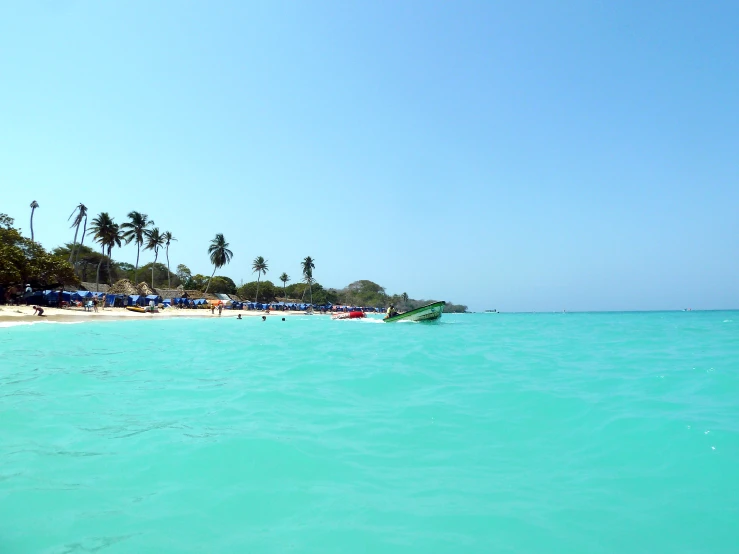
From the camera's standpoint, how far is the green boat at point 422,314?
3962cm

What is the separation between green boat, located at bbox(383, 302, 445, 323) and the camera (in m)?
39.6

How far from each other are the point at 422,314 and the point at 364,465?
36.1m

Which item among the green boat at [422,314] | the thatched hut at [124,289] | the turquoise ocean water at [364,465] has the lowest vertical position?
the turquoise ocean water at [364,465]

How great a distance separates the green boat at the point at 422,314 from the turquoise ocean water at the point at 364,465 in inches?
1206

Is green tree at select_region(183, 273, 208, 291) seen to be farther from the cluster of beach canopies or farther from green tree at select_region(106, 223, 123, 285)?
green tree at select_region(106, 223, 123, 285)

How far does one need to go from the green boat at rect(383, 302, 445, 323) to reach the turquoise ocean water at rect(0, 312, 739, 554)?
1206 inches

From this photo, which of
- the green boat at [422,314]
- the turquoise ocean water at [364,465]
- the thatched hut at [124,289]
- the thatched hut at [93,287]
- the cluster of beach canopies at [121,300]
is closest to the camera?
the turquoise ocean water at [364,465]

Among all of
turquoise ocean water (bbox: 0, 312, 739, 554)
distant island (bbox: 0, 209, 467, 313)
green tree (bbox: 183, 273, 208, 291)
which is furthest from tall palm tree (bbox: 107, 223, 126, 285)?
turquoise ocean water (bbox: 0, 312, 739, 554)

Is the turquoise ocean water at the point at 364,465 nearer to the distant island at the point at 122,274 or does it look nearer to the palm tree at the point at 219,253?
the distant island at the point at 122,274

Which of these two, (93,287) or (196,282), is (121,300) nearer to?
(93,287)

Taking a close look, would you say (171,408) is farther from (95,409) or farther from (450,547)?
(450,547)

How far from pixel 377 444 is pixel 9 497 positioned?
337 cm

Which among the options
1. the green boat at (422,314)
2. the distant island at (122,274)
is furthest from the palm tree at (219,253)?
the green boat at (422,314)

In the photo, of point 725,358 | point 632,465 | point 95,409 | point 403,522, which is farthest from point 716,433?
point 725,358
